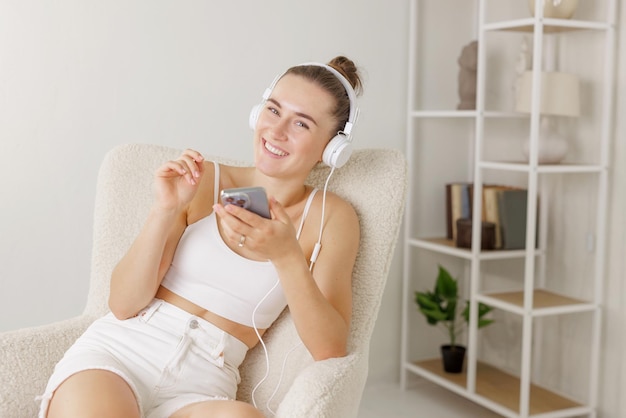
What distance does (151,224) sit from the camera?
1.58 meters

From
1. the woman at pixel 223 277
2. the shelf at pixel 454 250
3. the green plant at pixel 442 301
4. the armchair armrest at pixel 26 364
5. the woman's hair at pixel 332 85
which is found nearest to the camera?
the woman at pixel 223 277

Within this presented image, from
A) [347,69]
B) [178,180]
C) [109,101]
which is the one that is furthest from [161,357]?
[109,101]

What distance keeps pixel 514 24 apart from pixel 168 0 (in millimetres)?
1121

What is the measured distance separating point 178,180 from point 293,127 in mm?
264

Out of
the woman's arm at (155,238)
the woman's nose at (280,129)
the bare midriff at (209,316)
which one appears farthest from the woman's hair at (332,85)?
the bare midriff at (209,316)

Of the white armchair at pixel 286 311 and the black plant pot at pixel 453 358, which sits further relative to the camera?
the black plant pot at pixel 453 358

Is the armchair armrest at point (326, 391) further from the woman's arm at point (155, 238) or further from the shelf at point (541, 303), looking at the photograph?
the shelf at point (541, 303)

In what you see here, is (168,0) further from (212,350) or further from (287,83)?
(212,350)

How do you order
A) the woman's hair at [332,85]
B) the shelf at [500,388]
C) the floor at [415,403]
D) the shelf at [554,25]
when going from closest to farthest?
the woman's hair at [332,85], the shelf at [554,25], the shelf at [500,388], the floor at [415,403]

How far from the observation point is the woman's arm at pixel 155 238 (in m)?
1.57

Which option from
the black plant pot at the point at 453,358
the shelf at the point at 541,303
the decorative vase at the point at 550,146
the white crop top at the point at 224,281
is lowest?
the black plant pot at the point at 453,358

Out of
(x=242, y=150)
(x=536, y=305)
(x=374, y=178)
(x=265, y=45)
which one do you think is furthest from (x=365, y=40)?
(x=374, y=178)

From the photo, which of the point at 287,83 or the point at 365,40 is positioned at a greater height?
the point at 365,40

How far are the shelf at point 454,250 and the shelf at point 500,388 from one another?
0.44 meters
